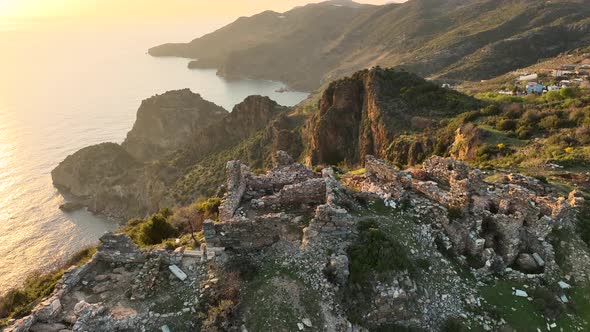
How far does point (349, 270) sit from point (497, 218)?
6.31 meters

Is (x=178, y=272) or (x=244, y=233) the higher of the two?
(x=244, y=233)

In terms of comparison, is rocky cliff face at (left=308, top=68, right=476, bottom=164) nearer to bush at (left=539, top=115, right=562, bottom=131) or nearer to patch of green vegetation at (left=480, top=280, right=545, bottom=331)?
bush at (left=539, top=115, right=562, bottom=131)

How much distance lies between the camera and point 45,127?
5502 inches

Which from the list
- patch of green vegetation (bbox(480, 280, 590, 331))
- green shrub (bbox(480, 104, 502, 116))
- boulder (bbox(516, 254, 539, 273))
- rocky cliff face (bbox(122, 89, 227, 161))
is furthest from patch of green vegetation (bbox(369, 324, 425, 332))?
rocky cliff face (bbox(122, 89, 227, 161))

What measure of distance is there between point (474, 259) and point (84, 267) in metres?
14.4

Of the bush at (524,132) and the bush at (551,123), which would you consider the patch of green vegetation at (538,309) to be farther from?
the bush at (551,123)

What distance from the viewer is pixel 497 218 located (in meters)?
14.8

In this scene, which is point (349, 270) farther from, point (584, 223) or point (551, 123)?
point (551, 123)

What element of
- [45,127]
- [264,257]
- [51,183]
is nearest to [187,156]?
[51,183]

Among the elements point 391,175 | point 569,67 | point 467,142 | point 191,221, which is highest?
point 391,175

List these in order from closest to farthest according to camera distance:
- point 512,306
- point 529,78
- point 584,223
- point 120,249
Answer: point 512,306 → point 584,223 → point 120,249 → point 529,78

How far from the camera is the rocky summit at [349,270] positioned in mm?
12195

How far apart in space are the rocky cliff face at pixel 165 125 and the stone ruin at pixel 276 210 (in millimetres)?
105860

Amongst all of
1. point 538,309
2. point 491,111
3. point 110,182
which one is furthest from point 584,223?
point 110,182
